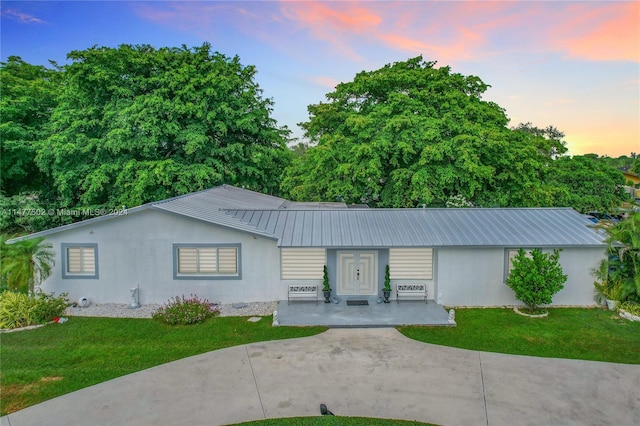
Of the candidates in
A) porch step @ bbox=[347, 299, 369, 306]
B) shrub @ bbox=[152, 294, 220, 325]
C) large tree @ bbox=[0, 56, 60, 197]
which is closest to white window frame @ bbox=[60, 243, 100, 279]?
shrub @ bbox=[152, 294, 220, 325]

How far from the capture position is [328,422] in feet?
23.8

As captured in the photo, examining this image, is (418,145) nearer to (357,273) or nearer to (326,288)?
(357,273)

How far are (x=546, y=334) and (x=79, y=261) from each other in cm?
1607

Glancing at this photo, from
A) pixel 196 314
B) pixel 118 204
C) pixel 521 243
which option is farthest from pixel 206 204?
pixel 521 243

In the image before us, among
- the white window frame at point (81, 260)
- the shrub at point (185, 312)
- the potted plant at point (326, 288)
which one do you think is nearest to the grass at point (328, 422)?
the shrub at point (185, 312)

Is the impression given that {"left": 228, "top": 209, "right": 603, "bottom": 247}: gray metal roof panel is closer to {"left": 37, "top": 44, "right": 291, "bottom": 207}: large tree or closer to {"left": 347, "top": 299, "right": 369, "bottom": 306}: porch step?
{"left": 347, "top": 299, "right": 369, "bottom": 306}: porch step

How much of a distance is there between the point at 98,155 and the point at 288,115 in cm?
1338

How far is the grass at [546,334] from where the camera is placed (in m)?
10.5

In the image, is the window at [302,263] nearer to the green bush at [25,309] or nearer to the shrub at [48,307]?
the shrub at [48,307]

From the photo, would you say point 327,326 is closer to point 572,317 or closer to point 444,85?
point 572,317

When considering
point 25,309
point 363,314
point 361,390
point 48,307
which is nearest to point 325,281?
point 363,314

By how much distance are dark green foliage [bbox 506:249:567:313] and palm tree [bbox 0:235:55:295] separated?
16.2 m

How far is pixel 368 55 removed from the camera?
2470cm

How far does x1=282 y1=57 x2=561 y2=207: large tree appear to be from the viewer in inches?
826
